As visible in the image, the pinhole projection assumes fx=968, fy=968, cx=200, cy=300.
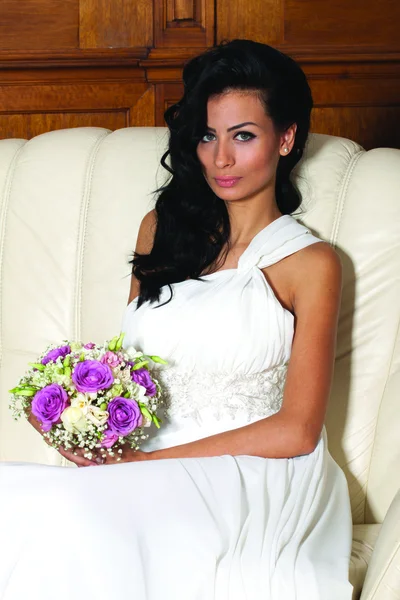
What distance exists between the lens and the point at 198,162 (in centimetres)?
254

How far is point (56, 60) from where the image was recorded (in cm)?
377

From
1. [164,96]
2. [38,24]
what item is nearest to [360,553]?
[164,96]

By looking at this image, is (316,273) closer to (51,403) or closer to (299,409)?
(299,409)

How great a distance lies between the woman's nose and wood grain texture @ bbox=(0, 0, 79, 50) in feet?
5.46

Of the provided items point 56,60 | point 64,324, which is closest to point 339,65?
point 56,60

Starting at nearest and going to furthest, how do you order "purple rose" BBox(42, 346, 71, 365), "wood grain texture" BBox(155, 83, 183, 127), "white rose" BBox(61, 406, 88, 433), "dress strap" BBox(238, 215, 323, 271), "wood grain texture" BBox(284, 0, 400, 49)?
"white rose" BBox(61, 406, 88, 433) < "purple rose" BBox(42, 346, 71, 365) < "dress strap" BBox(238, 215, 323, 271) < "wood grain texture" BBox(284, 0, 400, 49) < "wood grain texture" BBox(155, 83, 183, 127)

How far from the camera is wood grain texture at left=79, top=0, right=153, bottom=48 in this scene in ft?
12.4

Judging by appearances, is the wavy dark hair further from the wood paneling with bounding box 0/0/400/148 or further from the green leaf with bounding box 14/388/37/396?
the wood paneling with bounding box 0/0/400/148

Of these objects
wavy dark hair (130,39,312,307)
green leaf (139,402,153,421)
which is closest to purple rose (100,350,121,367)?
green leaf (139,402,153,421)

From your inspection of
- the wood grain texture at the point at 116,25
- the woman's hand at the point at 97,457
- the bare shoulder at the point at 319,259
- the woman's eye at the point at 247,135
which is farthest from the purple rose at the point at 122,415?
the wood grain texture at the point at 116,25

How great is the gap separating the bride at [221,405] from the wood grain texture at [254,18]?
133 cm

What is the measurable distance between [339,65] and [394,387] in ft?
5.82

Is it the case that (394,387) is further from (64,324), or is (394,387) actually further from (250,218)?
(64,324)

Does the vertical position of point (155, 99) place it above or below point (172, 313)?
above
